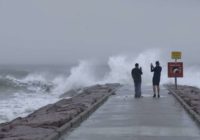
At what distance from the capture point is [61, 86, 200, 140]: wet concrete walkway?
14.3 m

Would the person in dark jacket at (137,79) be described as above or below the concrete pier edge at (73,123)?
above

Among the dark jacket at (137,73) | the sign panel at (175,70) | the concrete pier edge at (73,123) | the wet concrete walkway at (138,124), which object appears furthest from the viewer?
the sign panel at (175,70)

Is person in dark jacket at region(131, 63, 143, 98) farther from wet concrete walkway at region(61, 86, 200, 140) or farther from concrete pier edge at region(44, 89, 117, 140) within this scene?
wet concrete walkway at region(61, 86, 200, 140)

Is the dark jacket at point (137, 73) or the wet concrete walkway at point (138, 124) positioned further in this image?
the dark jacket at point (137, 73)

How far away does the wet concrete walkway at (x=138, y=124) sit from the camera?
46.8 feet

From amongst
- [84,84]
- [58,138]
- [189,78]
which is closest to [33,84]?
[84,84]

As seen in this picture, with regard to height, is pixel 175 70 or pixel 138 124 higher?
pixel 175 70

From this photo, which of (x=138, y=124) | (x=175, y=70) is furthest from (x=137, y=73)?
(x=138, y=124)

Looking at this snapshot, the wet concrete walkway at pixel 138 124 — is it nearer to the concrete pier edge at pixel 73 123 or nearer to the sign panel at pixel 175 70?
the concrete pier edge at pixel 73 123

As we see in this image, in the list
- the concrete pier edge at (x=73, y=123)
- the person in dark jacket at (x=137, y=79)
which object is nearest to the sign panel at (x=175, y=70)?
the person in dark jacket at (x=137, y=79)

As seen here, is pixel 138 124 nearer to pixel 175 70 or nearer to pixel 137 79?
pixel 137 79

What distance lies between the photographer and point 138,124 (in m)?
16.6

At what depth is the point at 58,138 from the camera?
1416cm

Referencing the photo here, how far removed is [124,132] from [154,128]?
1120 millimetres
